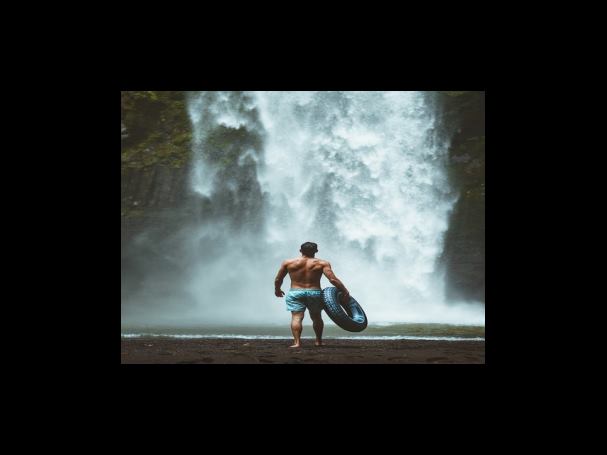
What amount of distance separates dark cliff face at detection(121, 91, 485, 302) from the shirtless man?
20.9 ft

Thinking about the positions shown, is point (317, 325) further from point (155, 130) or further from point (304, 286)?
point (155, 130)

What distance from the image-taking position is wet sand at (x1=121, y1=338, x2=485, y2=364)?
23.5ft

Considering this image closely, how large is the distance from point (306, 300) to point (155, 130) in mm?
8259

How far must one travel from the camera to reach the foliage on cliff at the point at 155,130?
13.9m

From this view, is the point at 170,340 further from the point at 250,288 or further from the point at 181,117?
the point at 181,117

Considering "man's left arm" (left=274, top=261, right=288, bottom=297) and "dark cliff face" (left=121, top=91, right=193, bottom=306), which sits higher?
"dark cliff face" (left=121, top=91, right=193, bottom=306)

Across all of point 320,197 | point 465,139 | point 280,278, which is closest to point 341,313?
point 280,278

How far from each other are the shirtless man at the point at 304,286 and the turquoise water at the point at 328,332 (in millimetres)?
1724

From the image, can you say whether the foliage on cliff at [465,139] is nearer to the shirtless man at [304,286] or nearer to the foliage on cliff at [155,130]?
the foliage on cliff at [155,130]

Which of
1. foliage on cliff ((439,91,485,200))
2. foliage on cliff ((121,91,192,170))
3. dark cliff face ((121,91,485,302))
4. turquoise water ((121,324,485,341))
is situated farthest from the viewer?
foliage on cliff ((121,91,192,170))

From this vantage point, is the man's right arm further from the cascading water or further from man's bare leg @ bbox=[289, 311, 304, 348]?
the cascading water

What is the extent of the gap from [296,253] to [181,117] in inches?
166

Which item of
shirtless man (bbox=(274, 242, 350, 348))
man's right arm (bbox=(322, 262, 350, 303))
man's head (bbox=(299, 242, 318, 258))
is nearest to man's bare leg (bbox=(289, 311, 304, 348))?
shirtless man (bbox=(274, 242, 350, 348))

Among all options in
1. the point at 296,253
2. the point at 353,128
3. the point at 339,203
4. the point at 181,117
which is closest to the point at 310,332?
the point at 296,253
